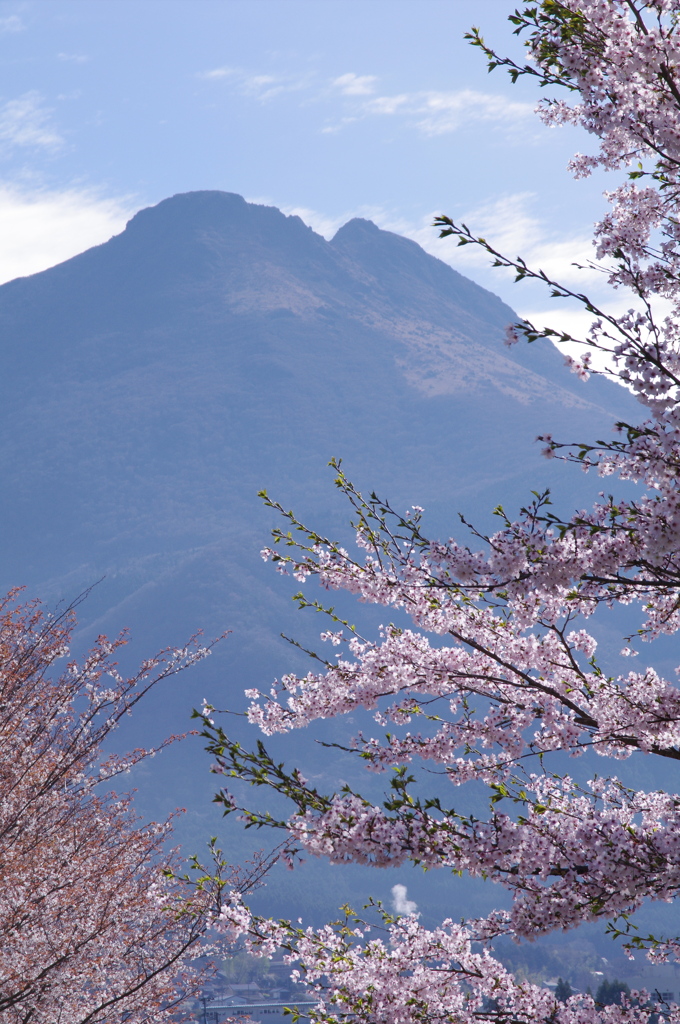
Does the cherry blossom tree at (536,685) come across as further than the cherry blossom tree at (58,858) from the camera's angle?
No

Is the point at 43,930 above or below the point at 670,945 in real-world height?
below

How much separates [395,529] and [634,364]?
203 cm

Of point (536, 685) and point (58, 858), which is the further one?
point (58, 858)

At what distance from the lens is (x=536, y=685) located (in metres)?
5.42

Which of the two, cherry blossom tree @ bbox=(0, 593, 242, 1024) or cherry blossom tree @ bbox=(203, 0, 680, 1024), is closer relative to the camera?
cherry blossom tree @ bbox=(203, 0, 680, 1024)

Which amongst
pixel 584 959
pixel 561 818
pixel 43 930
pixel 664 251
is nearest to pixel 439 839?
pixel 561 818

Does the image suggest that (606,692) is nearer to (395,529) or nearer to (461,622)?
(461,622)

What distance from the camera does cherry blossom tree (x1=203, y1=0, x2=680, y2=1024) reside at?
14.7ft

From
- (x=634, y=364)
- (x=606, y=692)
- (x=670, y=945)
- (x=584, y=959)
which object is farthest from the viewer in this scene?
(x=584, y=959)

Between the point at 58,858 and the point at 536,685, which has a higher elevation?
the point at 536,685

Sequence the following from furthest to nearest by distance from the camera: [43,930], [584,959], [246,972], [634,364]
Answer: [584,959] → [246,972] → [43,930] → [634,364]

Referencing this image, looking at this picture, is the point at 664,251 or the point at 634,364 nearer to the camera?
the point at 634,364

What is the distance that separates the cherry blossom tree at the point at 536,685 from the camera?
4477 millimetres

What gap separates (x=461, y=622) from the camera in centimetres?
582
